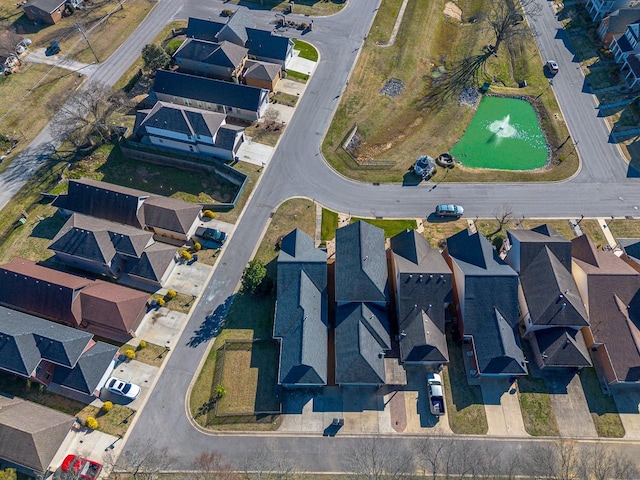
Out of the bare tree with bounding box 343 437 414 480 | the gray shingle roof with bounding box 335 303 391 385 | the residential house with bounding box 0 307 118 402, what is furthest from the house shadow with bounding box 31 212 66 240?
the bare tree with bounding box 343 437 414 480

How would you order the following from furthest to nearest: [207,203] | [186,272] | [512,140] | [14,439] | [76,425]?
[512,140] < [207,203] < [186,272] < [76,425] < [14,439]

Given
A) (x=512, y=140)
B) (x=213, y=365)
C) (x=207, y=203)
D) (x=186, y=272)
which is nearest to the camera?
(x=213, y=365)

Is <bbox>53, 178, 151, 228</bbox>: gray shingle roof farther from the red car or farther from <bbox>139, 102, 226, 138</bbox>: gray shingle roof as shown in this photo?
the red car

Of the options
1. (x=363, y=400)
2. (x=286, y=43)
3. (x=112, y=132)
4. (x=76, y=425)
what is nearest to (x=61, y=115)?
(x=112, y=132)

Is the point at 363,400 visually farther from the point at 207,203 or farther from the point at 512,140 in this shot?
the point at 512,140

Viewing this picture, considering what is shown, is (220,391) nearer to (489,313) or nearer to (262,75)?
(489,313)

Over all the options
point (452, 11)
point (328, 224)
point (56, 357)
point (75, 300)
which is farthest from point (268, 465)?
point (452, 11)

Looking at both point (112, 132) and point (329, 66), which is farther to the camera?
point (329, 66)
